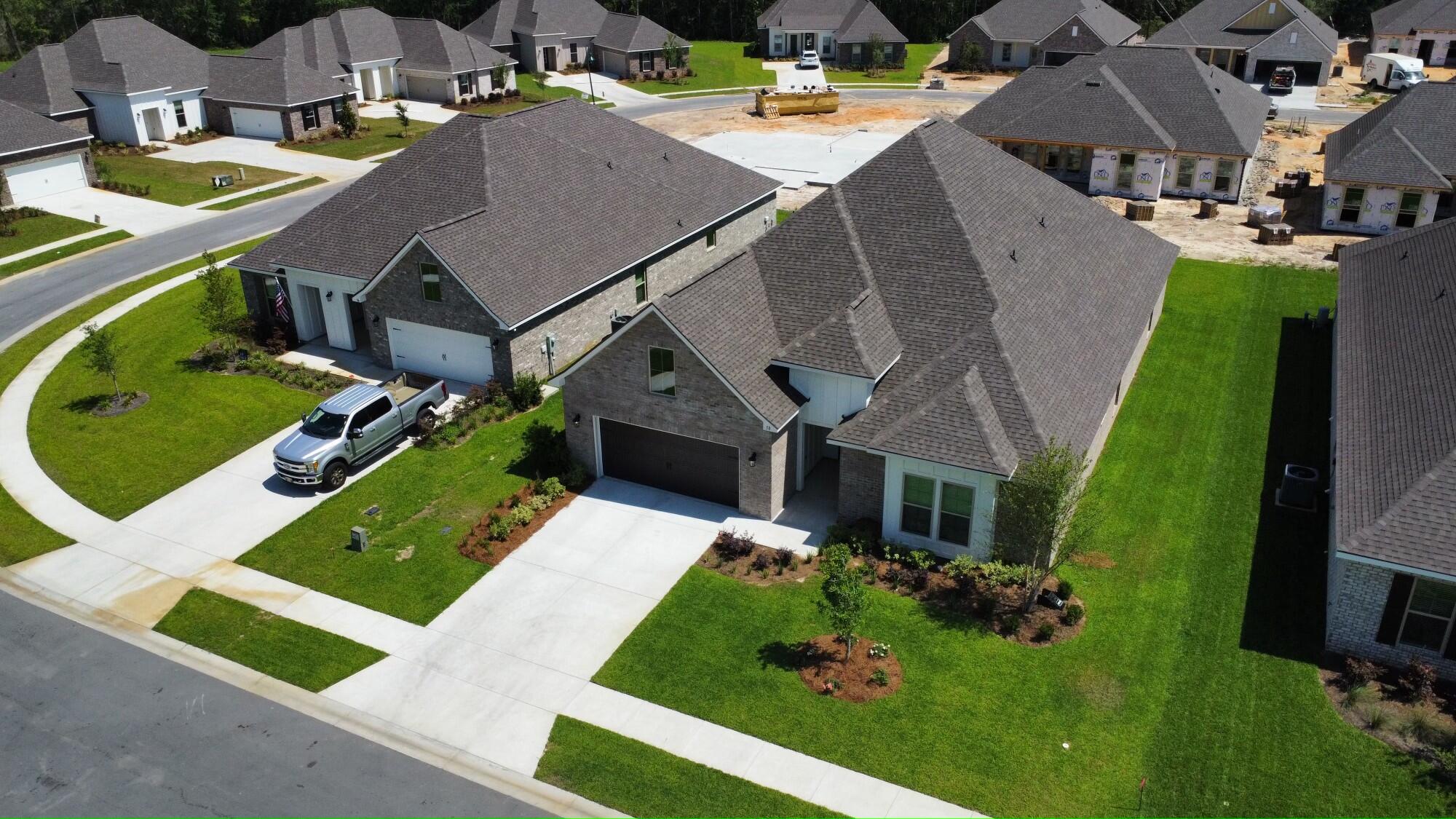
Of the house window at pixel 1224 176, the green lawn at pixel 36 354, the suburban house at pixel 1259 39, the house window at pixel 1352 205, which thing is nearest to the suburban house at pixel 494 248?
the green lawn at pixel 36 354

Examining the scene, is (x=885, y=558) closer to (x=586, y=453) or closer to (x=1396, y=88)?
(x=586, y=453)

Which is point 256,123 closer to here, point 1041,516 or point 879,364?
point 879,364

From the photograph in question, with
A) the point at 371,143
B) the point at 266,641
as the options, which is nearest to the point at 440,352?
the point at 266,641

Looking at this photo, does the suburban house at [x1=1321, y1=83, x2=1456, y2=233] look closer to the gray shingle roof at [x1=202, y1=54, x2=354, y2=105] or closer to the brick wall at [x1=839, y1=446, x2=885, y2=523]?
the brick wall at [x1=839, y1=446, x2=885, y2=523]

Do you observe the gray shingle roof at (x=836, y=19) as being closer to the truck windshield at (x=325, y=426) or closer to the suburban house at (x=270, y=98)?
the suburban house at (x=270, y=98)

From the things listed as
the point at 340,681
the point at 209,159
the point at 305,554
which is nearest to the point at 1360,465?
the point at 340,681
